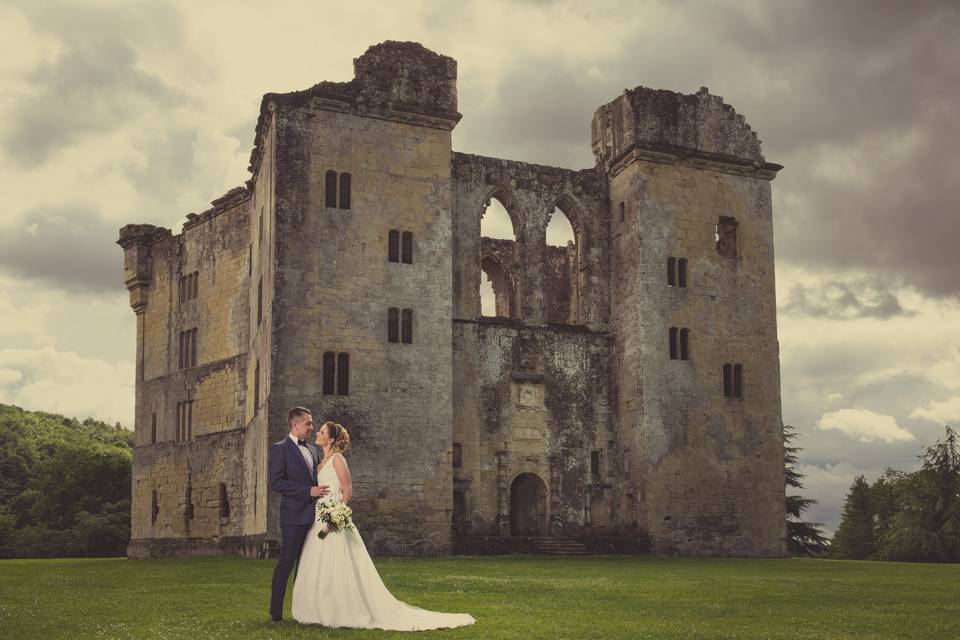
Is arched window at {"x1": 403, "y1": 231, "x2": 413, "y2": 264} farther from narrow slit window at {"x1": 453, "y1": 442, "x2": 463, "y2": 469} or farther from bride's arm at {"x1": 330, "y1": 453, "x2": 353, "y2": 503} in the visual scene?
bride's arm at {"x1": 330, "y1": 453, "x2": 353, "y2": 503}

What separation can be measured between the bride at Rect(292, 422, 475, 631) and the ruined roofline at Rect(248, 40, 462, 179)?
70.2 ft

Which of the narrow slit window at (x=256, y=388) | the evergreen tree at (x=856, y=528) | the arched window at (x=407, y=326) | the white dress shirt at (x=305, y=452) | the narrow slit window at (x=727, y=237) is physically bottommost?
the evergreen tree at (x=856, y=528)

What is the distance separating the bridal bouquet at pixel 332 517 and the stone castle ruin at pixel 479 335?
1828cm

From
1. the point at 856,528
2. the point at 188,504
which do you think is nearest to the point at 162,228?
the point at 188,504

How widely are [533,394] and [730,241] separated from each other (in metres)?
9.27

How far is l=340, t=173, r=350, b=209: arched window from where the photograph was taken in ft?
104

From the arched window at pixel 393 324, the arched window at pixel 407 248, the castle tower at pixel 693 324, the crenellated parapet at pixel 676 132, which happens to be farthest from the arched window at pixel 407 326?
the crenellated parapet at pixel 676 132

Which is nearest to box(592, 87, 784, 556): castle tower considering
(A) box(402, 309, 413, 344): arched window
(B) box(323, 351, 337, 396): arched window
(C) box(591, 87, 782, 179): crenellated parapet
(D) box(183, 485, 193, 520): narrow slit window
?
(C) box(591, 87, 782, 179): crenellated parapet

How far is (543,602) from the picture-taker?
15242 millimetres

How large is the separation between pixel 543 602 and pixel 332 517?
459 cm

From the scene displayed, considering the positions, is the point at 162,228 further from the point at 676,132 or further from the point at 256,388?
the point at 676,132

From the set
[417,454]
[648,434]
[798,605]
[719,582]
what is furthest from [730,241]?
[798,605]

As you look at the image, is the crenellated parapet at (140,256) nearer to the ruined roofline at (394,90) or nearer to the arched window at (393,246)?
the ruined roofline at (394,90)

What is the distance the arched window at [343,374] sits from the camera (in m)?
30.7
